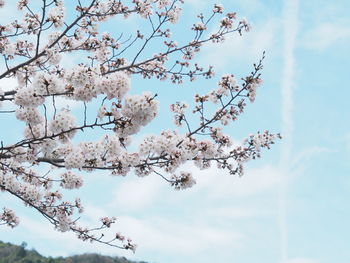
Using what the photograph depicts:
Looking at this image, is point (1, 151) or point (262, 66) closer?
point (1, 151)

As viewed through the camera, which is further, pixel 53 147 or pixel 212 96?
pixel 212 96

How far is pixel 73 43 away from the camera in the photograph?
11289 mm

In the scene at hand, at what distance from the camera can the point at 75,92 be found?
260 inches

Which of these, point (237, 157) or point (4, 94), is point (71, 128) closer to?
point (4, 94)

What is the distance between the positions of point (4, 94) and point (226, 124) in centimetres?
428

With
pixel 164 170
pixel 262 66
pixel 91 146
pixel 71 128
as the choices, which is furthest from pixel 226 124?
pixel 71 128

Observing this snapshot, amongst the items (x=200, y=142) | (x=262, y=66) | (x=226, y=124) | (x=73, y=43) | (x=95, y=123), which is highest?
(x=73, y=43)

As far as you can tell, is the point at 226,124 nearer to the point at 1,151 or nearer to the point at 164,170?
the point at 164,170

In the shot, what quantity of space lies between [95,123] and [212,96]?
3.50m

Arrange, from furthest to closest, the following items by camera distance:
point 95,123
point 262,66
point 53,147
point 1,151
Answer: point 262,66 < point 1,151 < point 53,147 < point 95,123

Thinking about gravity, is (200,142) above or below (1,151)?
above

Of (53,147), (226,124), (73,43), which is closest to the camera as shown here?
(53,147)

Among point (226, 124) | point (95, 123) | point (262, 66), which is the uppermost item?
point (262, 66)

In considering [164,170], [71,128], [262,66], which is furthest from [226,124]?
[71,128]
